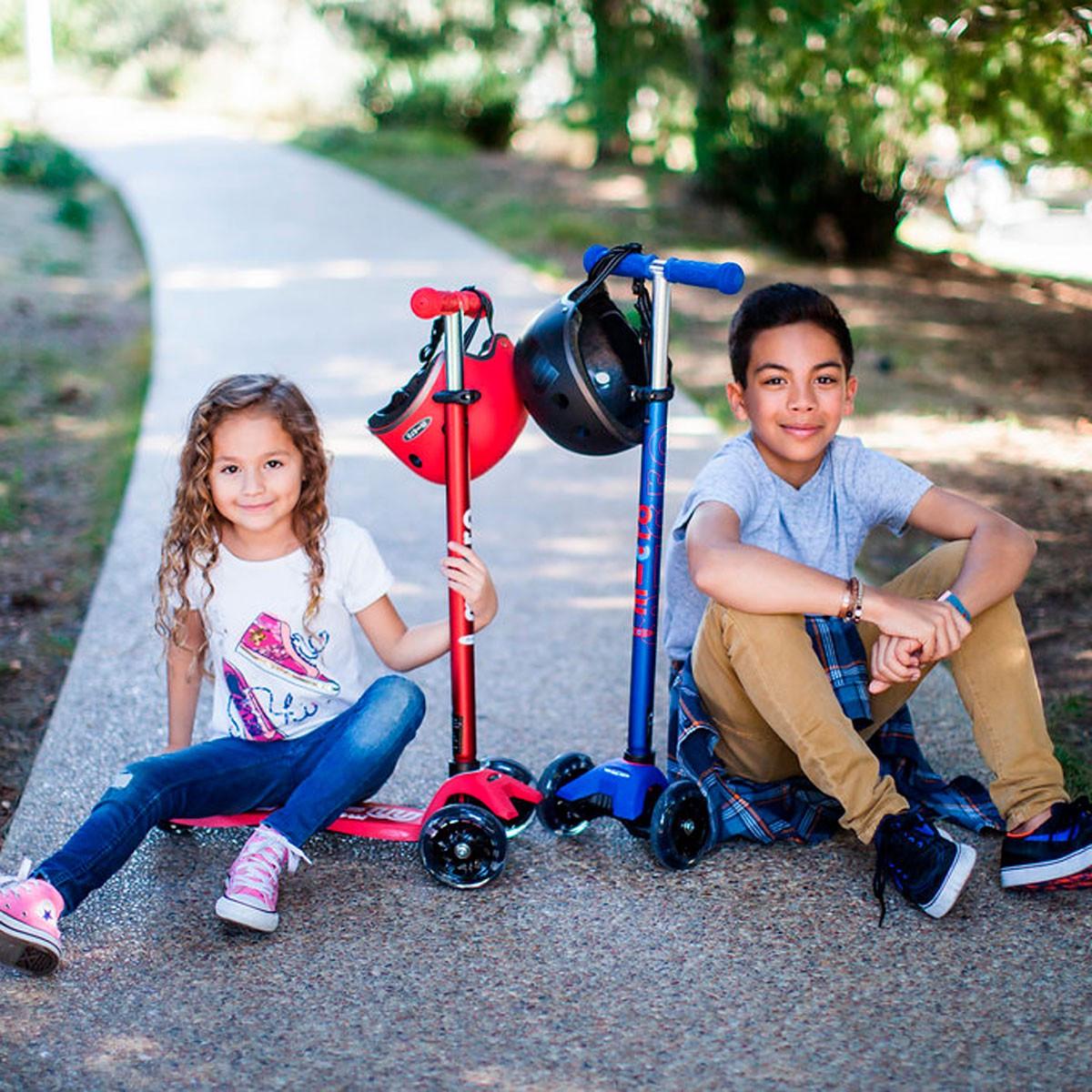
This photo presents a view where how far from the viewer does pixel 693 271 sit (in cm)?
283

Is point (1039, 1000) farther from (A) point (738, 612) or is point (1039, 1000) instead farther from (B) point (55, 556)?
(B) point (55, 556)

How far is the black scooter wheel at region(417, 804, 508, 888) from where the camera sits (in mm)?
2928

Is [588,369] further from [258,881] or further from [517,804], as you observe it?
[258,881]

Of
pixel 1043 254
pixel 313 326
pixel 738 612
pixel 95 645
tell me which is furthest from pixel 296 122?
pixel 738 612

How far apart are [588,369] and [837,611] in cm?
68

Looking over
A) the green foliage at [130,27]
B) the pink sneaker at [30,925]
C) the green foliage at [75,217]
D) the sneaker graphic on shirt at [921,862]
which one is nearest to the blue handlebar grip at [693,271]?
the sneaker graphic on shirt at [921,862]

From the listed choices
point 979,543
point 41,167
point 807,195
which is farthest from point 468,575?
point 41,167

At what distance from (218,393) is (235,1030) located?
1.25m

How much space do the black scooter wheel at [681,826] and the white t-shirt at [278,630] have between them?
74 centimetres

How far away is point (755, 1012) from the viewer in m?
2.56

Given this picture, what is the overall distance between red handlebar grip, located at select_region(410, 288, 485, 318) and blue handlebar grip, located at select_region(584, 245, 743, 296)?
28 centimetres

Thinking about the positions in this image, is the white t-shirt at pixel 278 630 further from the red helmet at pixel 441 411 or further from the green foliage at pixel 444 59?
the green foliage at pixel 444 59

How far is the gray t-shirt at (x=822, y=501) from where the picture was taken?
3.12 meters

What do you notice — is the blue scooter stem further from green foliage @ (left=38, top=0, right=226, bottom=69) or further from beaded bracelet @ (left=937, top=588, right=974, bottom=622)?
green foliage @ (left=38, top=0, right=226, bottom=69)
